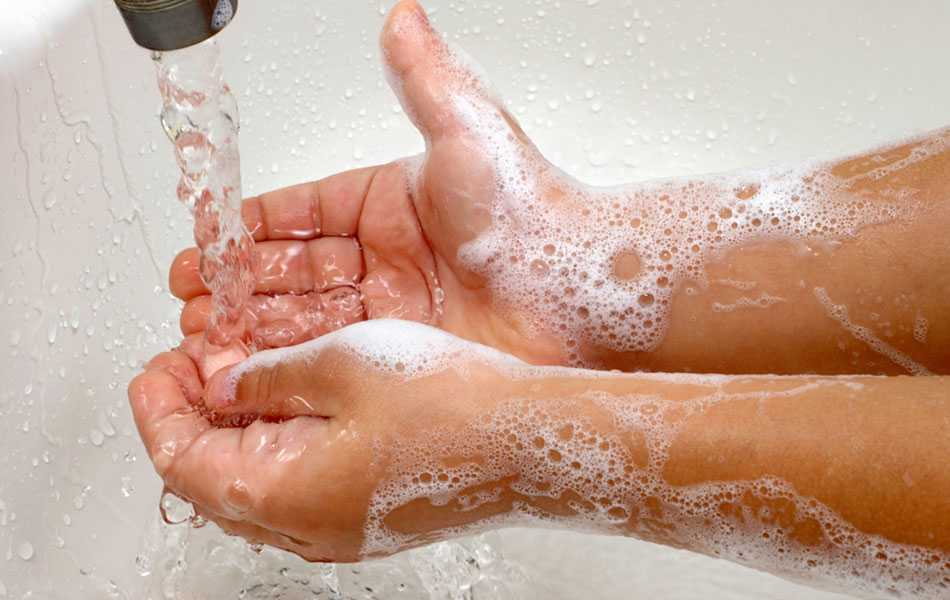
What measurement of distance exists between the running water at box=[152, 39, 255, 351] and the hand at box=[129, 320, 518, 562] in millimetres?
110

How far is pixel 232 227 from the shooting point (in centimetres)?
87

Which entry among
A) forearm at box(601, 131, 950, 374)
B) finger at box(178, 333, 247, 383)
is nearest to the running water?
finger at box(178, 333, 247, 383)

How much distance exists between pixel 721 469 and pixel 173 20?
1.44ft

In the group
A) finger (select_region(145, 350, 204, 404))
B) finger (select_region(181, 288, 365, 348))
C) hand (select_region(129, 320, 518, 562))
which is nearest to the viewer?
hand (select_region(129, 320, 518, 562))

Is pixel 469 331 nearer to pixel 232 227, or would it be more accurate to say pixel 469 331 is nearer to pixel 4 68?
pixel 232 227

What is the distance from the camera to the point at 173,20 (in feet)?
1.81

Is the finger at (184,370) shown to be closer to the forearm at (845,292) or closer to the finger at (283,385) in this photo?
the finger at (283,385)

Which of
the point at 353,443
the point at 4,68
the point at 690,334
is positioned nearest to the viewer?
the point at 353,443

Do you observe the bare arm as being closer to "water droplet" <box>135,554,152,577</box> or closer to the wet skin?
the wet skin

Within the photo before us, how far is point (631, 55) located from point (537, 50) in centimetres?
12

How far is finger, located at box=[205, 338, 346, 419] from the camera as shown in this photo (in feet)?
2.44

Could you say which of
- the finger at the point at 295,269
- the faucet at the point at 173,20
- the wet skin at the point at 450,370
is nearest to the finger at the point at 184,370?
the wet skin at the point at 450,370

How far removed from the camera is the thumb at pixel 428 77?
0.86 metres

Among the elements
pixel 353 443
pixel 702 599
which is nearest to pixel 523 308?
pixel 353 443
